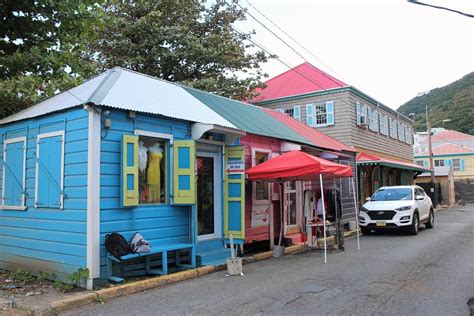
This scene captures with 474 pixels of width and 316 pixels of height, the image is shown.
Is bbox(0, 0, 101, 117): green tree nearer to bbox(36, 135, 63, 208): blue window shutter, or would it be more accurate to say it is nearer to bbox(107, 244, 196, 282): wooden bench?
bbox(36, 135, 63, 208): blue window shutter

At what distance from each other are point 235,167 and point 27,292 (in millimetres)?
4785

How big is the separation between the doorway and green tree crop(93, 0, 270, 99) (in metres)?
10.4

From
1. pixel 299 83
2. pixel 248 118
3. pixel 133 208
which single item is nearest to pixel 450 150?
pixel 299 83

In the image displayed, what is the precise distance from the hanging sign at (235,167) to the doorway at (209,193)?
24cm

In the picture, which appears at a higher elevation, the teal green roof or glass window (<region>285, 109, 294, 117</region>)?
glass window (<region>285, 109, 294, 117</region>)

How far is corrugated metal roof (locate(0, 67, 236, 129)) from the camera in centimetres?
754

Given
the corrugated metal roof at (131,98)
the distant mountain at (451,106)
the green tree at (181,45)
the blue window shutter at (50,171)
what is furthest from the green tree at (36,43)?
the distant mountain at (451,106)

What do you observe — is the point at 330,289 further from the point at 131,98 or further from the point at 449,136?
the point at 449,136

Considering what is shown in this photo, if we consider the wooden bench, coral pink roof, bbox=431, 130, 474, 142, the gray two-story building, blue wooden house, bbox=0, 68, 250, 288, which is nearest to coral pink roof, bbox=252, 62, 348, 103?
the gray two-story building

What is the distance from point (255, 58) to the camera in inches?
887

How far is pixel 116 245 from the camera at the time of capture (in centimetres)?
693

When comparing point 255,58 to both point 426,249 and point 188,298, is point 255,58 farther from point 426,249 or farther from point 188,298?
point 188,298

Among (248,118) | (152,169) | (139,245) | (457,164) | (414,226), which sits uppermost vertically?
(457,164)

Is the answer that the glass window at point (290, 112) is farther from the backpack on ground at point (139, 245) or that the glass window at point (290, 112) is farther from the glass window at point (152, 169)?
the backpack on ground at point (139, 245)
